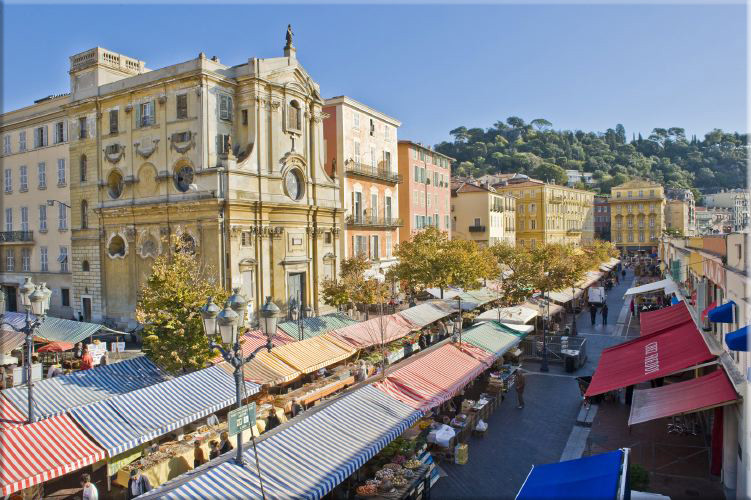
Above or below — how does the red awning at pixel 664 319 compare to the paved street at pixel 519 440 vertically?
above

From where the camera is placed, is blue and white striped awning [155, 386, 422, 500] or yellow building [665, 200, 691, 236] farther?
yellow building [665, 200, 691, 236]

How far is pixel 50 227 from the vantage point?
38500 mm

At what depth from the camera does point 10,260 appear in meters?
41.5

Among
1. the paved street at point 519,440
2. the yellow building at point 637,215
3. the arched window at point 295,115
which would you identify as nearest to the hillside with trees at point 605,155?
the yellow building at point 637,215

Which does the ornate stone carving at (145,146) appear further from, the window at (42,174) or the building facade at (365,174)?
the building facade at (365,174)

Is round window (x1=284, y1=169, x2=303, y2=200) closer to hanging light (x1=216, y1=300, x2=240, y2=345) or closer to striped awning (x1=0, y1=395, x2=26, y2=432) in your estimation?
striped awning (x1=0, y1=395, x2=26, y2=432)

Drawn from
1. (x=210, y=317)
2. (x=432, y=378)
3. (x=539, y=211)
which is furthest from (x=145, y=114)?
(x=539, y=211)

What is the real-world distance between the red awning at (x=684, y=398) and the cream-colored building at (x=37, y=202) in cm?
3638

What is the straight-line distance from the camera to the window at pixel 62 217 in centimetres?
3744

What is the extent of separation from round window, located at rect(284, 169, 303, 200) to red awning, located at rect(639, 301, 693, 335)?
800 inches

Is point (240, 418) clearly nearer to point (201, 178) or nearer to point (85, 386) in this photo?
A: point (85, 386)

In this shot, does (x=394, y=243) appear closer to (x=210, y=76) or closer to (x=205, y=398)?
(x=210, y=76)

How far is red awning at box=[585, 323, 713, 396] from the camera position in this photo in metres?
14.2

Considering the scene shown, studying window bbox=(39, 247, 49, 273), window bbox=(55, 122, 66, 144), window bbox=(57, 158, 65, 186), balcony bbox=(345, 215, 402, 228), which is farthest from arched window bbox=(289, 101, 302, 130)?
window bbox=(39, 247, 49, 273)
